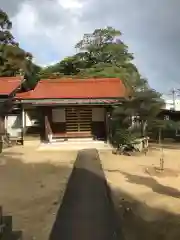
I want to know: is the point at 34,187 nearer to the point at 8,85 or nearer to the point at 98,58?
the point at 8,85

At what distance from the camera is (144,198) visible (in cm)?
943

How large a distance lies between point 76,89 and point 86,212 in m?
16.7

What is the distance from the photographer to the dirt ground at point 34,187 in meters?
7.32

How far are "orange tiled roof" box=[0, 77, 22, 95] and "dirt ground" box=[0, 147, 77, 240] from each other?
4632 mm

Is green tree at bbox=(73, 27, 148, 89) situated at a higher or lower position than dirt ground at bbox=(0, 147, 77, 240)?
higher

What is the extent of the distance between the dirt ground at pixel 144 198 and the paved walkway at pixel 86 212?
0.30 m

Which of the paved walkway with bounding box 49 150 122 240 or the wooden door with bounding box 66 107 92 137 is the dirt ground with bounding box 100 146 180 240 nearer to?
the paved walkway with bounding box 49 150 122 240

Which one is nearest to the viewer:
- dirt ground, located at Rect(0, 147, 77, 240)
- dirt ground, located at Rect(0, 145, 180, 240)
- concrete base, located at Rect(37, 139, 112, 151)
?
dirt ground, located at Rect(0, 145, 180, 240)

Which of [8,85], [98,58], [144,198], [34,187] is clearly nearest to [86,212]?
[144,198]

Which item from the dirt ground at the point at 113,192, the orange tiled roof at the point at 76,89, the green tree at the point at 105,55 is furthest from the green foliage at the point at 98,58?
the dirt ground at the point at 113,192

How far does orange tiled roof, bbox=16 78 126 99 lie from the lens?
74.5 ft

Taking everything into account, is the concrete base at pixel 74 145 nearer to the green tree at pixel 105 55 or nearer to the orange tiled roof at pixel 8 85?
the orange tiled roof at pixel 8 85

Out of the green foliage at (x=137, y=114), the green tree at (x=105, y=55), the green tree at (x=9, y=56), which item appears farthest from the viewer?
the green tree at (x=105, y=55)

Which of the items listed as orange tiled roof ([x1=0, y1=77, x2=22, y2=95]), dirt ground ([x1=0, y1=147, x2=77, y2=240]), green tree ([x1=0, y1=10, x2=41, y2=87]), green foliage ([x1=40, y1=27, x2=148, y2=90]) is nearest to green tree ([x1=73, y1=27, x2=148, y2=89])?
green foliage ([x1=40, y1=27, x2=148, y2=90])
